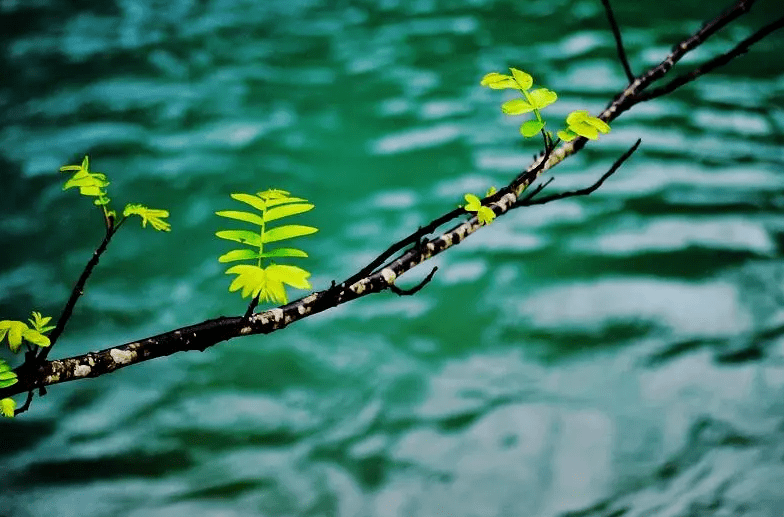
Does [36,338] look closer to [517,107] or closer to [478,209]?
[478,209]

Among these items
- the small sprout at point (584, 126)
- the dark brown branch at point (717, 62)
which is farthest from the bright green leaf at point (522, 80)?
the dark brown branch at point (717, 62)

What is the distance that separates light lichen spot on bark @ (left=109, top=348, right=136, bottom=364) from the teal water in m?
3.23

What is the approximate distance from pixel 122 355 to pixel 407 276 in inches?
184

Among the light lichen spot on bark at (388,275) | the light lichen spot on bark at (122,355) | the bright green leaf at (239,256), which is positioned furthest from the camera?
the light lichen spot on bark at (388,275)

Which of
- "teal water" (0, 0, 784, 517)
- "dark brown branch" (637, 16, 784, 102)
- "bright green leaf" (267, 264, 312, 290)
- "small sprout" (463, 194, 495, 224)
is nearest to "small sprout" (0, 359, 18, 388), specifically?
"bright green leaf" (267, 264, 312, 290)

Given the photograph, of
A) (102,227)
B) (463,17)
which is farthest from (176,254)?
(463,17)

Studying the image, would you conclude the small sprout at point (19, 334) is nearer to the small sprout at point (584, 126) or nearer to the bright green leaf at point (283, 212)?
the bright green leaf at point (283, 212)

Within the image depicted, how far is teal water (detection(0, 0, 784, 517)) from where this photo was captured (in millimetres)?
4547

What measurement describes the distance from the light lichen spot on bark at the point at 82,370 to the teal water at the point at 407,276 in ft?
10.6

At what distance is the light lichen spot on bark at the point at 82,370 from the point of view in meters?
1.44

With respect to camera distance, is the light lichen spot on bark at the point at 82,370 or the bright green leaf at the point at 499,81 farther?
the bright green leaf at the point at 499,81

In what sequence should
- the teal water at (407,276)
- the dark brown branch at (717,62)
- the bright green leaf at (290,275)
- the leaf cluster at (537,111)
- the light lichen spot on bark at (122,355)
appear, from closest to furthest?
1. the bright green leaf at (290,275)
2. the light lichen spot on bark at (122,355)
3. the leaf cluster at (537,111)
4. the dark brown branch at (717,62)
5. the teal water at (407,276)

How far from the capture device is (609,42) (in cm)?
884

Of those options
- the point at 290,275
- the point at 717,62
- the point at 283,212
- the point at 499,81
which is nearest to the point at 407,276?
the point at 717,62
